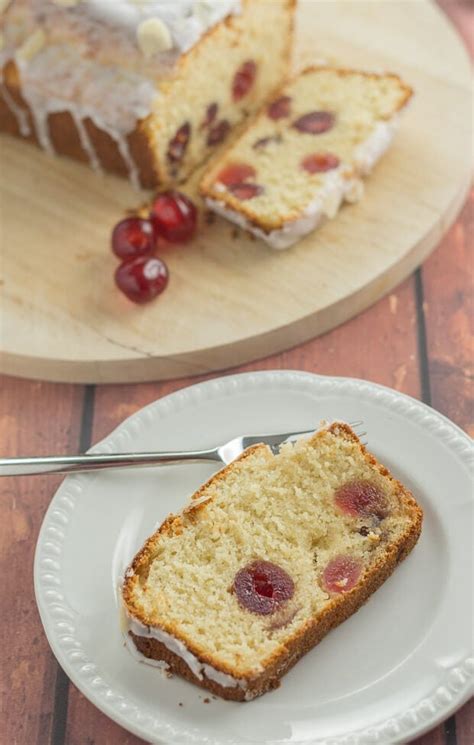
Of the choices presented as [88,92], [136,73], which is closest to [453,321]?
[136,73]

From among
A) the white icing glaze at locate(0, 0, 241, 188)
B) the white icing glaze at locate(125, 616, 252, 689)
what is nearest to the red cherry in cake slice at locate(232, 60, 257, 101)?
the white icing glaze at locate(0, 0, 241, 188)

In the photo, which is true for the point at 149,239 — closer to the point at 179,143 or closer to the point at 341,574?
the point at 179,143

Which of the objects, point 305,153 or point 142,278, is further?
point 305,153

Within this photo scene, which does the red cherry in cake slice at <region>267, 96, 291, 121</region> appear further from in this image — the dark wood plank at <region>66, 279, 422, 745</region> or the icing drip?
the dark wood plank at <region>66, 279, 422, 745</region>

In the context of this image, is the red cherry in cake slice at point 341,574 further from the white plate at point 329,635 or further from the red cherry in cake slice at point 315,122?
the red cherry in cake slice at point 315,122

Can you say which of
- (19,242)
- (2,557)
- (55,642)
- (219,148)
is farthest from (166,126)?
(55,642)

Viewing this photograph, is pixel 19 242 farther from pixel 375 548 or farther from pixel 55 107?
pixel 375 548

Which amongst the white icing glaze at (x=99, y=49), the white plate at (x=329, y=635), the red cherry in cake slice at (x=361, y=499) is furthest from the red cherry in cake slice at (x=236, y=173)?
the red cherry in cake slice at (x=361, y=499)
